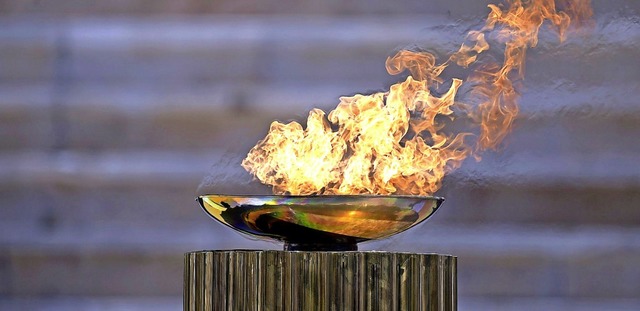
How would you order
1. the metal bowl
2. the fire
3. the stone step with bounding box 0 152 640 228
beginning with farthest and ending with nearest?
the stone step with bounding box 0 152 640 228, the fire, the metal bowl

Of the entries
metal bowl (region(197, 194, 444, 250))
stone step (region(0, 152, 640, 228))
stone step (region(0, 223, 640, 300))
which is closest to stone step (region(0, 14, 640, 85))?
stone step (region(0, 152, 640, 228))

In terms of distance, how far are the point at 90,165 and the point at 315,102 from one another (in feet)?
2.00

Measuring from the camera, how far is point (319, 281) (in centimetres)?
175

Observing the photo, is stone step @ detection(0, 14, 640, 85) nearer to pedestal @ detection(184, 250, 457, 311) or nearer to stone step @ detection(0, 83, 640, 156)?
stone step @ detection(0, 83, 640, 156)

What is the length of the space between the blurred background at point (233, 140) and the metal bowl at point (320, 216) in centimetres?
107

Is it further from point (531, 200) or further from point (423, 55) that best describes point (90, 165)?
point (531, 200)

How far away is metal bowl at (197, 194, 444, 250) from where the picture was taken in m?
1.75

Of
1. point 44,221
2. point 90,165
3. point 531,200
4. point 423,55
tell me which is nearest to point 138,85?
point 90,165

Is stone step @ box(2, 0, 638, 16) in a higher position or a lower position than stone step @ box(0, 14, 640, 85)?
higher

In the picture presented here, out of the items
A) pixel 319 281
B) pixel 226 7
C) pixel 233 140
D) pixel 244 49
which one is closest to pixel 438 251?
pixel 233 140

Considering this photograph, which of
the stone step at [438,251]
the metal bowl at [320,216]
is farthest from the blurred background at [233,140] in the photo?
the metal bowl at [320,216]

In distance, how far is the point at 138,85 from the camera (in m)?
3.07

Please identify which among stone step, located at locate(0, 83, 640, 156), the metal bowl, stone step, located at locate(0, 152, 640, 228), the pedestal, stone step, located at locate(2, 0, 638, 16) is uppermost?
stone step, located at locate(2, 0, 638, 16)

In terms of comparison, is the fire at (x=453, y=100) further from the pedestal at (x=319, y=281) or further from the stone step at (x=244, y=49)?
the pedestal at (x=319, y=281)
